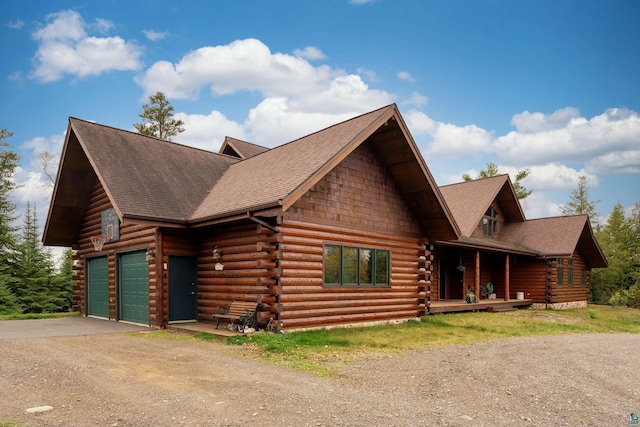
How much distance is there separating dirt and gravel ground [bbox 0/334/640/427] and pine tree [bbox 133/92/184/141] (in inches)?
1266

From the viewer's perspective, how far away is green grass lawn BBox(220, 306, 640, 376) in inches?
411

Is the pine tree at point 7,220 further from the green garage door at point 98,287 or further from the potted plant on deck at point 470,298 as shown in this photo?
the potted plant on deck at point 470,298

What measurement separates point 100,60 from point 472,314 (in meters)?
25.6

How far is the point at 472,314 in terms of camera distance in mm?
22172

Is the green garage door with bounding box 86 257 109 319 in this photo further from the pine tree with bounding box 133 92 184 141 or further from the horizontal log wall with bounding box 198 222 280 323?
the pine tree with bounding box 133 92 184 141

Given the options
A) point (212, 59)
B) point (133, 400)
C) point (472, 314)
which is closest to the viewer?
point (133, 400)

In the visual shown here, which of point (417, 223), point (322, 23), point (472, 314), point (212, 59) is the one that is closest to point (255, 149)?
point (322, 23)

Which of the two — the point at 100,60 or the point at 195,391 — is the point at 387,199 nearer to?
the point at 195,391

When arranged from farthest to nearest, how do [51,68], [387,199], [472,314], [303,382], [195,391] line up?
[51,68], [472,314], [387,199], [303,382], [195,391]

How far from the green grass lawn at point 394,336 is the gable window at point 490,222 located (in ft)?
23.8

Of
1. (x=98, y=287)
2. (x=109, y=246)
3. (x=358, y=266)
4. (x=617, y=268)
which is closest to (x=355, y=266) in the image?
(x=358, y=266)

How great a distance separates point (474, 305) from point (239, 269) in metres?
13.5

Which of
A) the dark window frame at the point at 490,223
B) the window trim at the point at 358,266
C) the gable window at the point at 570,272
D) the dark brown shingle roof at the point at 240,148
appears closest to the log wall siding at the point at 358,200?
A: the window trim at the point at 358,266

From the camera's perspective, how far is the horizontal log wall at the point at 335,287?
43.9 feet
